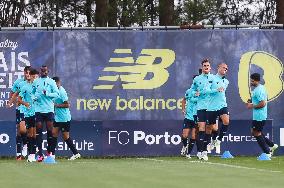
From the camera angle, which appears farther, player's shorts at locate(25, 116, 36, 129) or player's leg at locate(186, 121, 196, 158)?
player's leg at locate(186, 121, 196, 158)

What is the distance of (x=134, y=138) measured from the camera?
24.8 m

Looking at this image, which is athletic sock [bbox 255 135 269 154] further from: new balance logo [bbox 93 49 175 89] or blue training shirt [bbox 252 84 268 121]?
new balance logo [bbox 93 49 175 89]

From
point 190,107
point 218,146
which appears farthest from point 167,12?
point 190,107

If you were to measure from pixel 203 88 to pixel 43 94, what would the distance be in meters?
3.62

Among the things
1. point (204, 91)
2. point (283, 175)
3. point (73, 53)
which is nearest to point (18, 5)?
point (73, 53)

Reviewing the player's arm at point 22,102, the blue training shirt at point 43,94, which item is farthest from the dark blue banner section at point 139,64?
the blue training shirt at point 43,94

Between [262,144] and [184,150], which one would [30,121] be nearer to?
[184,150]

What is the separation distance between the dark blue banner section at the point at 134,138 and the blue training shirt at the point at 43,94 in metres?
4.00

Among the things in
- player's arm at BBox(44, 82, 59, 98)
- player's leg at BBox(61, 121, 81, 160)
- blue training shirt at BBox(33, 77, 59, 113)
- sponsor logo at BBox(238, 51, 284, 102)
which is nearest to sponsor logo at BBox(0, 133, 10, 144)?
player's leg at BBox(61, 121, 81, 160)

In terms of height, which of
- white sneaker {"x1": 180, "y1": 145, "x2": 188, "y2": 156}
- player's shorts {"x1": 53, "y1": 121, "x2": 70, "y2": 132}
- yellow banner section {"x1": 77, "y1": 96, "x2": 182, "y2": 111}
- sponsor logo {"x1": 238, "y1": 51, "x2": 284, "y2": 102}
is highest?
sponsor logo {"x1": 238, "y1": 51, "x2": 284, "y2": 102}

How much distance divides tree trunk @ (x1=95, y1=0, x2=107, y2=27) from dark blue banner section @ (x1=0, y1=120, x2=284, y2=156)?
13.1 m

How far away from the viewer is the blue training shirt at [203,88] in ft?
69.9

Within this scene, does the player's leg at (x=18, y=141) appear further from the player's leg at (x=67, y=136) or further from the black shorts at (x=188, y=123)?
the black shorts at (x=188, y=123)

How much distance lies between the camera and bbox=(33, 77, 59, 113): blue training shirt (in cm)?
2045
